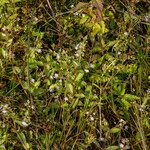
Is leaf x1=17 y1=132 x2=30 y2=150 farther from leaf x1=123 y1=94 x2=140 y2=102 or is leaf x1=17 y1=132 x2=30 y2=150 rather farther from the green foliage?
leaf x1=123 y1=94 x2=140 y2=102

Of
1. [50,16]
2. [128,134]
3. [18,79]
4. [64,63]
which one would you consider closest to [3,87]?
[18,79]

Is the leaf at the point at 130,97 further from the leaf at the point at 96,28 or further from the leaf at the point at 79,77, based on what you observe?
the leaf at the point at 96,28

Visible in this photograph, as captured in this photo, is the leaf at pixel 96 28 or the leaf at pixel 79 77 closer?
the leaf at pixel 79 77

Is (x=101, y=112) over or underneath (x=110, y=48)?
underneath

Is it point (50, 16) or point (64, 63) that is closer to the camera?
point (64, 63)

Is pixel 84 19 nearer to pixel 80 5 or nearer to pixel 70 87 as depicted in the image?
pixel 80 5

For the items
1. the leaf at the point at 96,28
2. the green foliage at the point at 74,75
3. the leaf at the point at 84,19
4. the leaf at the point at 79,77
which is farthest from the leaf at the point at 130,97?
the leaf at the point at 84,19

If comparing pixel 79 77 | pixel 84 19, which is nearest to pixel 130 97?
pixel 79 77

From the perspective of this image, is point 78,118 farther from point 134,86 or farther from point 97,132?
point 134,86
